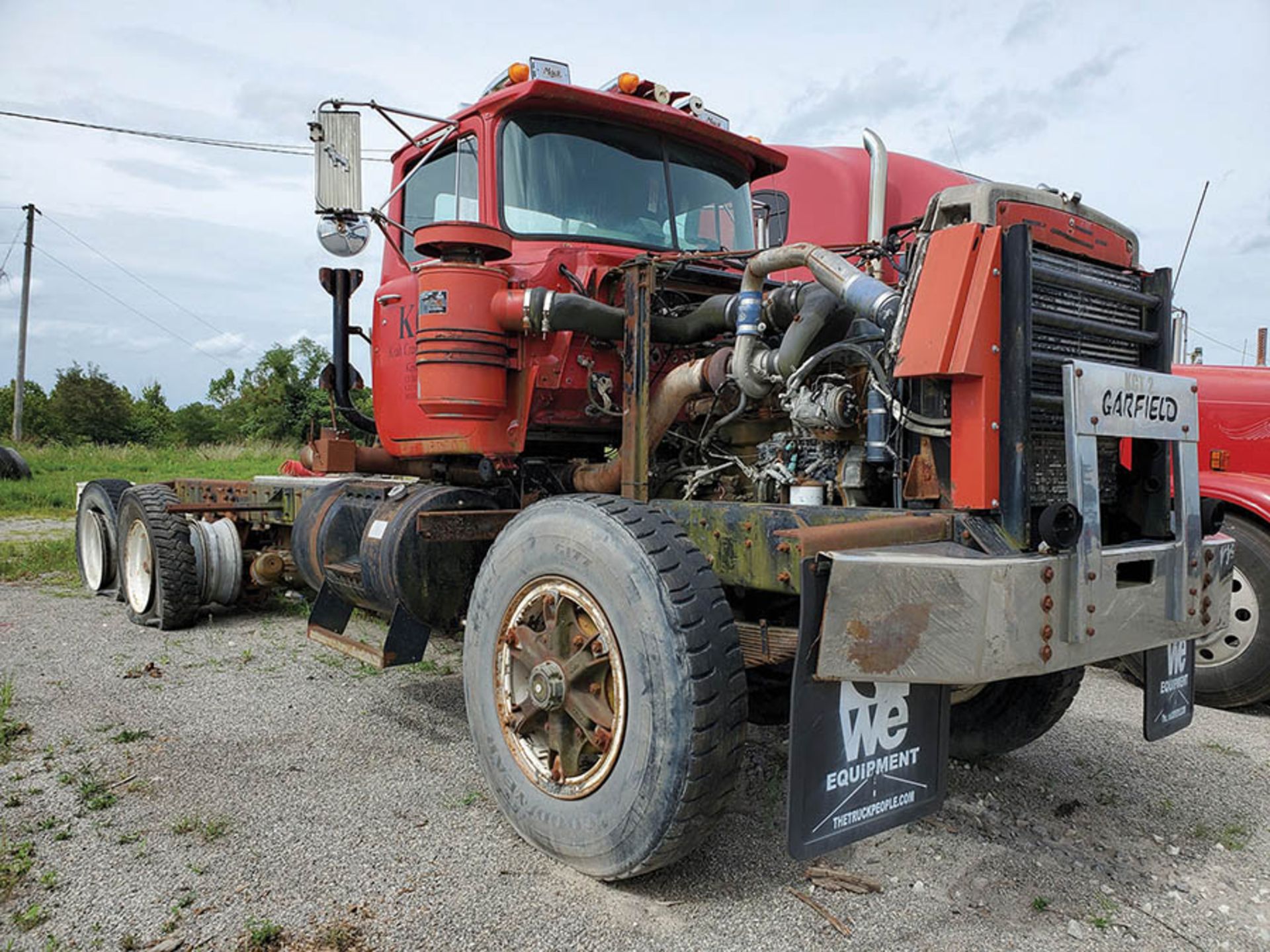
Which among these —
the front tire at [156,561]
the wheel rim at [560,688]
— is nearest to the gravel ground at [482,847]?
the wheel rim at [560,688]

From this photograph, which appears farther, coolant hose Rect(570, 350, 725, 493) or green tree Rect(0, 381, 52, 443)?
green tree Rect(0, 381, 52, 443)

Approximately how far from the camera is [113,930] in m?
2.63

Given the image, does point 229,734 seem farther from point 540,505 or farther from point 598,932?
point 598,932

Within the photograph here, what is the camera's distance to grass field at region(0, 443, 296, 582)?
31.6 feet

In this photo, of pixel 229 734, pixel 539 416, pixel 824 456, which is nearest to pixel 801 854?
pixel 824 456

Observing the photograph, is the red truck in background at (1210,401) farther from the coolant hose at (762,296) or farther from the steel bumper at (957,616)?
the steel bumper at (957,616)

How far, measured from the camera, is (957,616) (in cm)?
240

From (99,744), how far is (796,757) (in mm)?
3269

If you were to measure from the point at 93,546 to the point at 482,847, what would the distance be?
6256mm

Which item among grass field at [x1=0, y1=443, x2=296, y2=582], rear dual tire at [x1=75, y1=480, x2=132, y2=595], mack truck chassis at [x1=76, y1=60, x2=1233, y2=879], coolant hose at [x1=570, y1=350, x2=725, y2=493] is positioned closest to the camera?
mack truck chassis at [x1=76, y1=60, x2=1233, y2=879]

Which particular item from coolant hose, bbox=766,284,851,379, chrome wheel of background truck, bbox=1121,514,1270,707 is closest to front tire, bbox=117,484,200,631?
coolant hose, bbox=766,284,851,379

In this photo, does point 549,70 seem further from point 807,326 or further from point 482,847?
point 482,847

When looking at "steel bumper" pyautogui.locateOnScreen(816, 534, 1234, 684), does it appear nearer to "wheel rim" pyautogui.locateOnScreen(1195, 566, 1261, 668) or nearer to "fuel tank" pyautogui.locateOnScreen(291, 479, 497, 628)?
"fuel tank" pyautogui.locateOnScreen(291, 479, 497, 628)

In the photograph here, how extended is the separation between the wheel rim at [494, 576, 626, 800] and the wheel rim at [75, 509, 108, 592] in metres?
5.94
